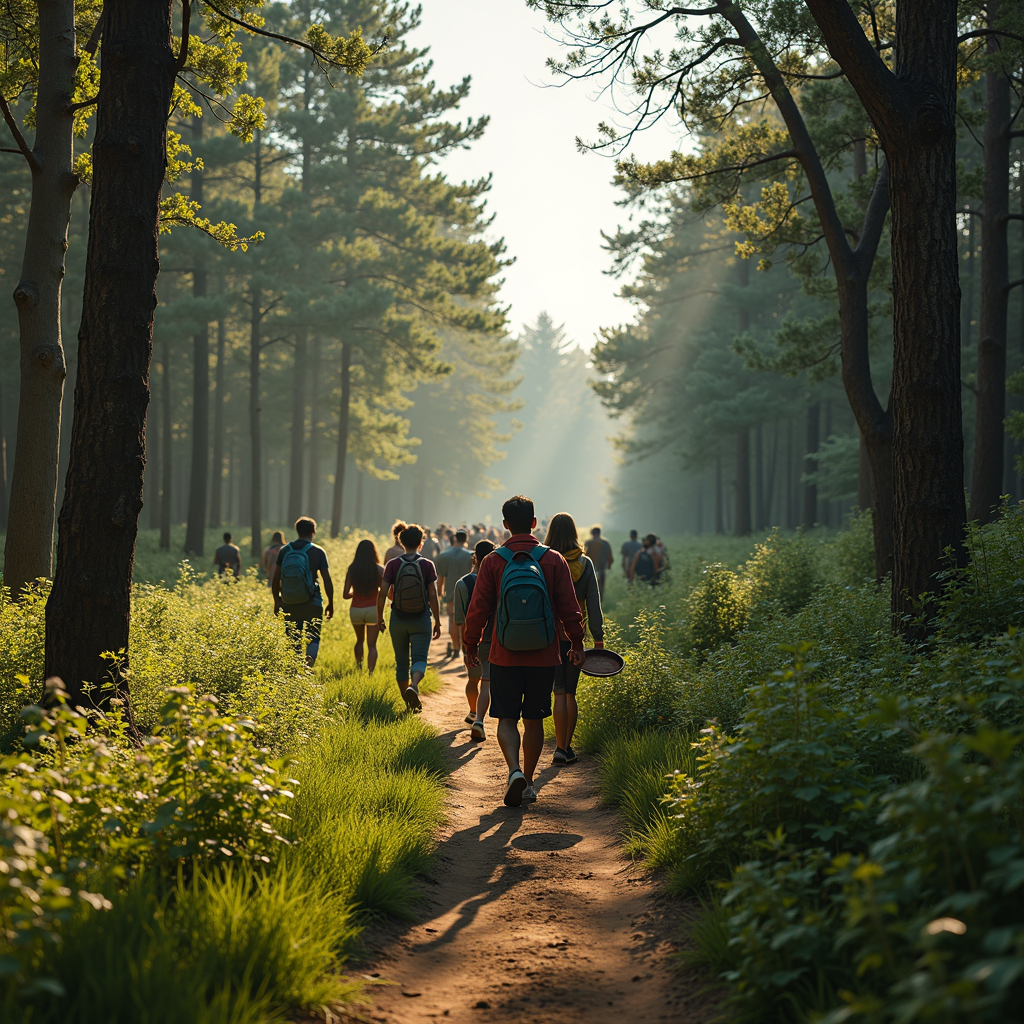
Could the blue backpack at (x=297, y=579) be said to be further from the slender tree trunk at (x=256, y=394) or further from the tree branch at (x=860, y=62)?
the slender tree trunk at (x=256, y=394)

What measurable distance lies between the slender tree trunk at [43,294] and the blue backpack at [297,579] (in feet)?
8.15

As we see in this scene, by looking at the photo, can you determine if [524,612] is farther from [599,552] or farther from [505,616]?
[599,552]

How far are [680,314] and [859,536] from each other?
26077 mm

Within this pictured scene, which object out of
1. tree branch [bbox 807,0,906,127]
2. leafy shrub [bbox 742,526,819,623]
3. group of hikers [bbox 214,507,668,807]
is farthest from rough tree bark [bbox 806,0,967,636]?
leafy shrub [bbox 742,526,819,623]

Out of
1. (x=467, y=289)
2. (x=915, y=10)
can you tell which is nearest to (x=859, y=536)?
(x=915, y=10)

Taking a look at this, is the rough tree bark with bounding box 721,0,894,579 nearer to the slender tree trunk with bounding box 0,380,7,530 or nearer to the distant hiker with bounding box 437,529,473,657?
the distant hiker with bounding box 437,529,473,657

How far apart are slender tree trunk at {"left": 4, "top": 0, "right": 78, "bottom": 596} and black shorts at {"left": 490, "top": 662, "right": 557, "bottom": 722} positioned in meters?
5.14

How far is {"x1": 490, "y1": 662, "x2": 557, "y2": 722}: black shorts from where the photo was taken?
20.3ft

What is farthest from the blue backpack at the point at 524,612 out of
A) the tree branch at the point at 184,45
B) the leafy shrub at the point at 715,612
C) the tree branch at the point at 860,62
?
the leafy shrub at the point at 715,612

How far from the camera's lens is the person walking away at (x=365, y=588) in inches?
402

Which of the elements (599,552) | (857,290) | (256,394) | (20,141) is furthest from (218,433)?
(857,290)

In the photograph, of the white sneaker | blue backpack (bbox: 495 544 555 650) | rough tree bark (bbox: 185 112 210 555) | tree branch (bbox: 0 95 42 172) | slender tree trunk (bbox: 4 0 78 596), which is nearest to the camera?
blue backpack (bbox: 495 544 555 650)

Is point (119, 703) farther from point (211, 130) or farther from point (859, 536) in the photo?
point (211, 130)

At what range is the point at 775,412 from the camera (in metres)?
32.2
